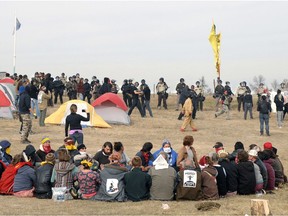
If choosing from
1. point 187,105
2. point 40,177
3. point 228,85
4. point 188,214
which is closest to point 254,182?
point 188,214

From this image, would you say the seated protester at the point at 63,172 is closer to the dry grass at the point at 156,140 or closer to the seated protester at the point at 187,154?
the dry grass at the point at 156,140

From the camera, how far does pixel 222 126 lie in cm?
2564

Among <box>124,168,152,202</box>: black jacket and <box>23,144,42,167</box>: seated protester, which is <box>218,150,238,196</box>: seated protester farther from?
<box>23,144,42,167</box>: seated protester

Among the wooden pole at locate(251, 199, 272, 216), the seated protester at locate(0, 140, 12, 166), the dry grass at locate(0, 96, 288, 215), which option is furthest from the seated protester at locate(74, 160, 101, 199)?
the wooden pole at locate(251, 199, 272, 216)

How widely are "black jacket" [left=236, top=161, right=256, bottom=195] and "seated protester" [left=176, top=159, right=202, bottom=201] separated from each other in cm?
113

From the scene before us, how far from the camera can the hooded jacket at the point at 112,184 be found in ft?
35.6

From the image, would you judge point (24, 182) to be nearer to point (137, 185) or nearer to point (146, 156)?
point (137, 185)

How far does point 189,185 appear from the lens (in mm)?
10938

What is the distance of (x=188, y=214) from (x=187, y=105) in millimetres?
12953

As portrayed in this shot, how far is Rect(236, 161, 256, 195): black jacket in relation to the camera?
37.9 ft

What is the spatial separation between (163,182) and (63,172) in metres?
2.12

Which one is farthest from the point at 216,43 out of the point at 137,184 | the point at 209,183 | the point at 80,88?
the point at 137,184

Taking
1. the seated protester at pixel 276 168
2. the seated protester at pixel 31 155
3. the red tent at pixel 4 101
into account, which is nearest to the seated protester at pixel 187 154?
the seated protester at pixel 276 168

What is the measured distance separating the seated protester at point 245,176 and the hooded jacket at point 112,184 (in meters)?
2.64
